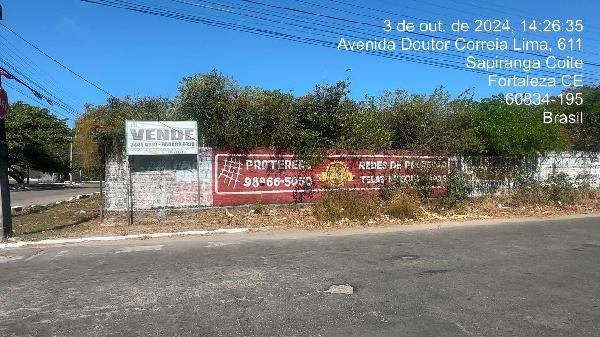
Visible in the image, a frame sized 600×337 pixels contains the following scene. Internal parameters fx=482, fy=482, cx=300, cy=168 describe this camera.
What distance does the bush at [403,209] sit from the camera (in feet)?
46.4

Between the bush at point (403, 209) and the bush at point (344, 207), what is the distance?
0.42 meters

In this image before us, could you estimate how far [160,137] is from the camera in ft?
44.2

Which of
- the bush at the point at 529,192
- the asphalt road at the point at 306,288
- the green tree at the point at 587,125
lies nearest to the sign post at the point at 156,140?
the asphalt road at the point at 306,288

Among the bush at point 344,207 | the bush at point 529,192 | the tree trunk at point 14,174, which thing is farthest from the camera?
the tree trunk at point 14,174

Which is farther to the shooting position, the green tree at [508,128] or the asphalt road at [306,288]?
the green tree at [508,128]

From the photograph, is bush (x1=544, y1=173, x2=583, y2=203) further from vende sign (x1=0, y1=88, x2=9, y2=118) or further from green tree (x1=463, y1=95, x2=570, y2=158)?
vende sign (x1=0, y1=88, x2=9, y2=118)

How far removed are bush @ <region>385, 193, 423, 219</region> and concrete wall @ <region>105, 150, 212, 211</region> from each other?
5.37 metres

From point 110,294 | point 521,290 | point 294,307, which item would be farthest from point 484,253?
point 110,294

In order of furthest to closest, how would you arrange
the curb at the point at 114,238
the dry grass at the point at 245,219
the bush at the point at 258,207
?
the bush at the point at 258,207 → the dry grass at the point at 245,219 → the curb at the point at 114,238

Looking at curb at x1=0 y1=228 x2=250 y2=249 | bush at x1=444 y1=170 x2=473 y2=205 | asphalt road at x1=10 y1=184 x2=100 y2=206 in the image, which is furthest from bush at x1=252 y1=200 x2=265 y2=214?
asphalt road at x1=10 y1=184 x2=100 y2=206

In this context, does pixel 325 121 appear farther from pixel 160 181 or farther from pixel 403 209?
pixel 160 181

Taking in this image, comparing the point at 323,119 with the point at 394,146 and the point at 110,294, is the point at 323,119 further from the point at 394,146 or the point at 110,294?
the point at 110,294

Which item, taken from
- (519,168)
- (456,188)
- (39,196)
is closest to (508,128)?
(519,168)

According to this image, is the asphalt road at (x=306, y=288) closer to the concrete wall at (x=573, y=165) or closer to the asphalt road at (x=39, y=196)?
the concrete wall at (x=573, y=165)
